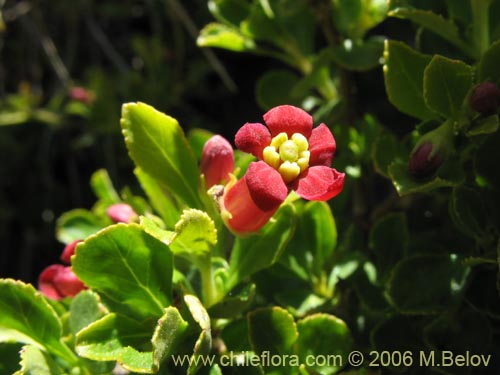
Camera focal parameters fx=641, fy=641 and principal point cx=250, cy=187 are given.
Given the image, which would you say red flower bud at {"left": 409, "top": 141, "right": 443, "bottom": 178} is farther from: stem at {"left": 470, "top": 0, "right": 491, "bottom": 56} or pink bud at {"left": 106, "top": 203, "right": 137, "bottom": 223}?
pink bud at {"left": 106, "top": 203, "right": 137, "bottom": 223}

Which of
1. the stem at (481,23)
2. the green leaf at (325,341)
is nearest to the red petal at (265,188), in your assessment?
the green leaf at (325,341)

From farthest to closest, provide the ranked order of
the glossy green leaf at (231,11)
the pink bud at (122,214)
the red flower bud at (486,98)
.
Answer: the glossy green leaf at (231,11) < the pink bud at (122,214) < the red flower bud at (486,98)

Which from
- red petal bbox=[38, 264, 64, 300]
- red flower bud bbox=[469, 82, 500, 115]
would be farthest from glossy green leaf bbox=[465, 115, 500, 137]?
red petal bbox=[38, 264, 64, 300]

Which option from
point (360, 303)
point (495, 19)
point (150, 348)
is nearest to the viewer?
point (150, 348)

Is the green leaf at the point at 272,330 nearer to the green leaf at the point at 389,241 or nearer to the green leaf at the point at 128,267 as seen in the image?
the green leaf at the point at 128,267

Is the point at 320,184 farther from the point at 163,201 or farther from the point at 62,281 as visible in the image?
the point at 62,281

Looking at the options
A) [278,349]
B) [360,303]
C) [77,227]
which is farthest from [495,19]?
[77,227]

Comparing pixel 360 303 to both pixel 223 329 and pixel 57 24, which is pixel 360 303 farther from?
pixel 57 24
